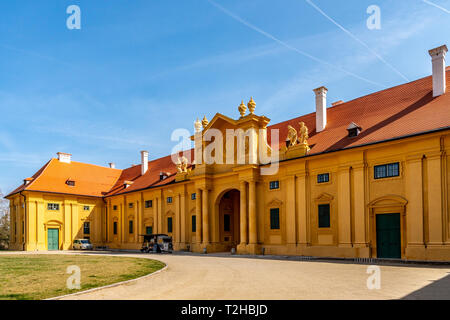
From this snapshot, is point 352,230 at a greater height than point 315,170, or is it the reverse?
point 315,170

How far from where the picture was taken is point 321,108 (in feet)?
105

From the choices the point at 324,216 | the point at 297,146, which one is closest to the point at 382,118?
the point at 297,146

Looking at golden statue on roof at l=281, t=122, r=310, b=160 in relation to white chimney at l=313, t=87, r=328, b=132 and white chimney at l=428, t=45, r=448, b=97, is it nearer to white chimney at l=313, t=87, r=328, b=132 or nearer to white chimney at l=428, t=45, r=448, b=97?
white chimney at l=313, t=87, r=328, b=132

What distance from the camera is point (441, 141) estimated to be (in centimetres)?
2267

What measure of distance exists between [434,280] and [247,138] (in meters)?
22.3

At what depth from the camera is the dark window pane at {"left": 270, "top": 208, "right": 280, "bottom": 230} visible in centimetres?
3212

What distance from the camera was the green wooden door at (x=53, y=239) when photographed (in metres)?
48.9

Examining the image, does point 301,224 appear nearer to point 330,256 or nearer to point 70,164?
point 330,256

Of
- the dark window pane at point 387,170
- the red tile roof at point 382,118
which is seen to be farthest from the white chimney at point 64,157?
the dark window pane at point 387,170

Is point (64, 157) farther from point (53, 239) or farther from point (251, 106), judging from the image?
point (251, 106)

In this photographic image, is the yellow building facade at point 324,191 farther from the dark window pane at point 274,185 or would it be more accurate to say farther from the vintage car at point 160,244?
the vintage car at point 160,244

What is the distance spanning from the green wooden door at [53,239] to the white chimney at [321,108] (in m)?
36.1

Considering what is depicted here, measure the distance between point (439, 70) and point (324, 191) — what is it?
436 inches
